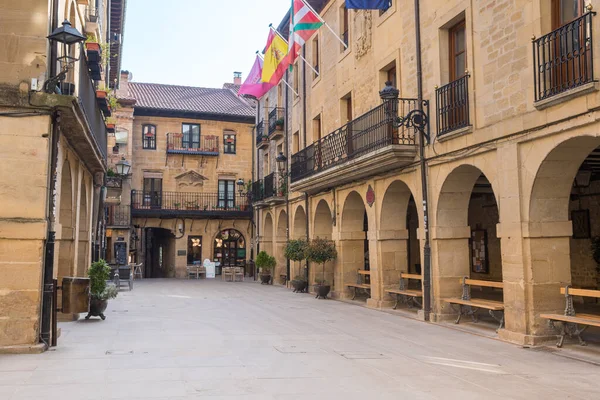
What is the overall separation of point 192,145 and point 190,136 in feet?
1.77

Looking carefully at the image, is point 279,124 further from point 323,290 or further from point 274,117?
point 323,290

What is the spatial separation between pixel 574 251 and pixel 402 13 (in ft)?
24.7

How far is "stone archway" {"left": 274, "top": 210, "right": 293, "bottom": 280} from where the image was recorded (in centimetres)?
2646

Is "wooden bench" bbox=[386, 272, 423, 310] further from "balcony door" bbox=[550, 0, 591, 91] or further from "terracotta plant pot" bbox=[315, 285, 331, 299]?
"balcony door" bbox=[550, 0, 591, 91]

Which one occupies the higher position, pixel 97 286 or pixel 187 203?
pixel 187 203

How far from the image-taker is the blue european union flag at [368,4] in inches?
535

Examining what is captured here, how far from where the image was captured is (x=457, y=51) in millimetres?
12453

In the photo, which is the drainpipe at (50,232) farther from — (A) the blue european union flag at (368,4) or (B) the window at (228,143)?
(B) the window at (228,143)

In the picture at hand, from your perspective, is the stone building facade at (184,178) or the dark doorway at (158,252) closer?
the stone building facade at (184,178)

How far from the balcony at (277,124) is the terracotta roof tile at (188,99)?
932 centimetres

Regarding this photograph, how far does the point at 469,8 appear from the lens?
1141cm

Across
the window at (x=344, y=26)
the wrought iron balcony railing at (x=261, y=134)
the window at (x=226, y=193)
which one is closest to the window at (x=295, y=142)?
the wrought iron balcony railing at (x=261, y=134)

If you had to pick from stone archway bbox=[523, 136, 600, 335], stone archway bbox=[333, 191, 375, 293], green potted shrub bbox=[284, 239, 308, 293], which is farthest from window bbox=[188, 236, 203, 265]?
stone archway bbox=[523, 136, 600, 335]

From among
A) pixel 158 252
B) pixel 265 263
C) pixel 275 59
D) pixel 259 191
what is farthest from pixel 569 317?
pixel 158 252
